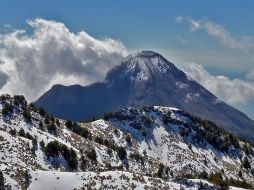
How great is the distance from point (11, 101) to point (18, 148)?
63.7 metres

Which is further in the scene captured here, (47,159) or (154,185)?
(47,159)

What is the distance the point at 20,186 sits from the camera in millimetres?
102125

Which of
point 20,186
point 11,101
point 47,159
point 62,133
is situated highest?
point 11,101

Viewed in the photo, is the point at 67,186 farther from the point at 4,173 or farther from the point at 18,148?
the point at 18,148

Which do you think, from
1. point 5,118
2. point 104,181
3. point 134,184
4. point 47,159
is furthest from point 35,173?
point 5,118

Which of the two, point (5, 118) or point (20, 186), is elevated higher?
point (5, 118)

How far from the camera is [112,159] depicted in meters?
194

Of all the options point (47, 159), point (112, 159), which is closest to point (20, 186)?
point (47, 159)

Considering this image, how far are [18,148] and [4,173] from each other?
1247 inches

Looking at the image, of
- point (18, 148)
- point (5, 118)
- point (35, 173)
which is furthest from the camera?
point (5, 118)

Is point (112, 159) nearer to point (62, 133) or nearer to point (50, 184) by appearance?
point (62, 133)

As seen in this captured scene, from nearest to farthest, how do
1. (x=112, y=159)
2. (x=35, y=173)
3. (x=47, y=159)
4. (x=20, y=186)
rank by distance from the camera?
1. (x=20, y=186)
2. (x=35, y=173)
3. (x=47, y=159)
4. (x=112, y=159)

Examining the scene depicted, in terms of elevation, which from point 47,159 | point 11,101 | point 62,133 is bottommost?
point 47,159

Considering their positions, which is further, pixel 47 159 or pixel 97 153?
pixel 97 153
